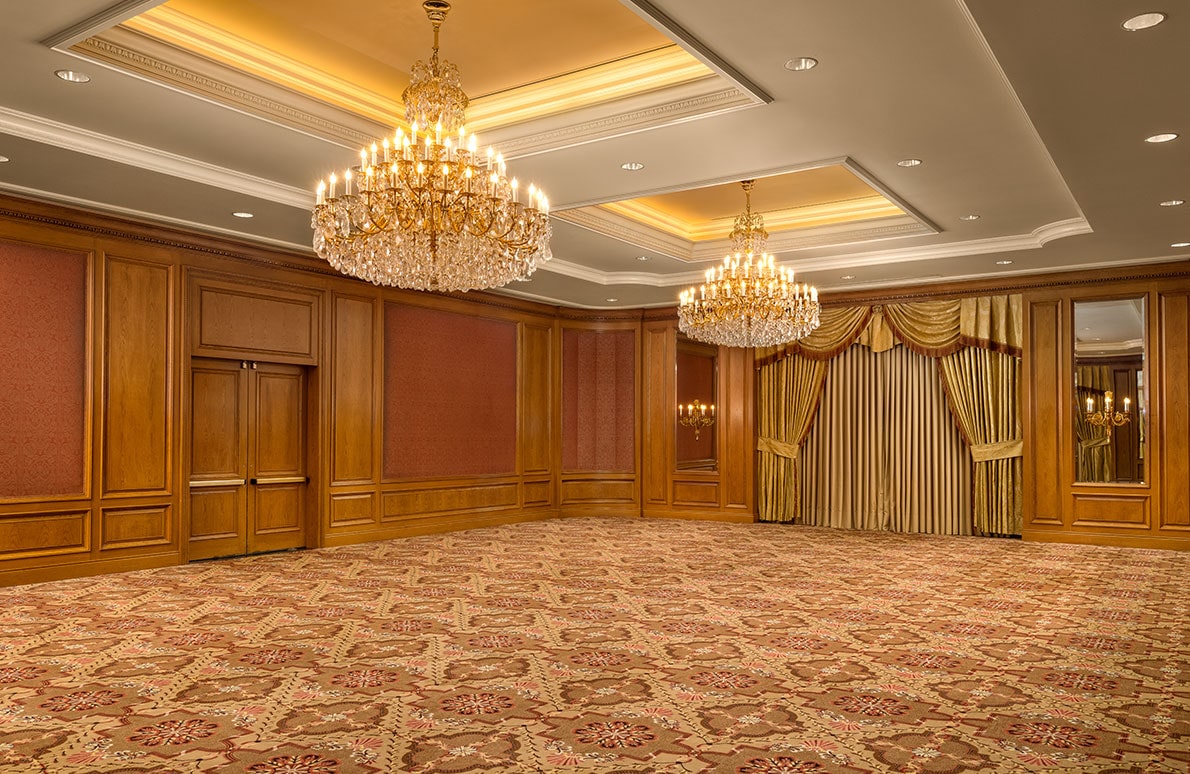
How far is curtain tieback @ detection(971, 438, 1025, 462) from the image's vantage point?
405 inches

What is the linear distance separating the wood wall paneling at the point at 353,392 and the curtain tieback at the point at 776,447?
201 inches

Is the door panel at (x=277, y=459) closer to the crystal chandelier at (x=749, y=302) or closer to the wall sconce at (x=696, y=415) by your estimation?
the crystal chandelier at (x=749, y=302)

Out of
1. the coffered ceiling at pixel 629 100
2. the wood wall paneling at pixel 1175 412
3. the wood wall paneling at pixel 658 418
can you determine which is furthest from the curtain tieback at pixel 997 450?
the wood wall paneling at pixel 658 418

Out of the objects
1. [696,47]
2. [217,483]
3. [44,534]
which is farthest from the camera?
[217,483]

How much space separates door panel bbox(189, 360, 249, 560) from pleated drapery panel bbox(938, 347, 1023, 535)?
7941 mm

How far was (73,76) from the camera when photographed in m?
4.94

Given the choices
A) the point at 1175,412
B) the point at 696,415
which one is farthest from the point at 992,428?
the point at 696,415

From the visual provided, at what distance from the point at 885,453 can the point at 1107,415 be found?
2464mm

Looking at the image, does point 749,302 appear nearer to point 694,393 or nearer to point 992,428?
point 992,428

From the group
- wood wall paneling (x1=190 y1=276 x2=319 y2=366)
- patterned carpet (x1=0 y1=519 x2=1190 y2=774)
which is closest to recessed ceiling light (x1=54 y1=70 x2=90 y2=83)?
patterned carpet (x1=0 y1=519 x2=1190 y2=774)

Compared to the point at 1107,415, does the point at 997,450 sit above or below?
below

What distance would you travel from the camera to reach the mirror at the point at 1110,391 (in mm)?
9734

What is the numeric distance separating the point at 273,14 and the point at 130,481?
4479 mm

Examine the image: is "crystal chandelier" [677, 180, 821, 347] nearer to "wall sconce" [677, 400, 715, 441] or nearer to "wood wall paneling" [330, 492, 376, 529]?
"wall sconce" [677, 400, 715, 441]
